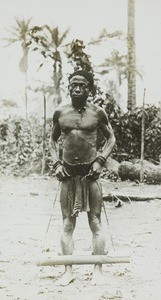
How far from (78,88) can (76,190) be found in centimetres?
86

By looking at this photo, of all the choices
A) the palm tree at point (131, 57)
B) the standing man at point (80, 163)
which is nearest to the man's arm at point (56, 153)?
the standing man at point (80, 163)

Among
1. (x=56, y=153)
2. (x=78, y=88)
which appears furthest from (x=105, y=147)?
(x=78, y=88)

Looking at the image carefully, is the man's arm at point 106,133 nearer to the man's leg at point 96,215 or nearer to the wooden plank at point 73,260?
the man's leg at point 96,215

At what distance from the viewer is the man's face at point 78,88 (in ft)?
14.3

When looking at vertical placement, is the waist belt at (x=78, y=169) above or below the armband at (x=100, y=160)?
below

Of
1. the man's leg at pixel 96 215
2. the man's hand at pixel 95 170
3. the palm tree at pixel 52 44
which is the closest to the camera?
the man's hand at pixel 95 170

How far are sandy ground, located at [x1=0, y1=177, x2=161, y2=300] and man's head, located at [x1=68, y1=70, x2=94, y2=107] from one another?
907mm

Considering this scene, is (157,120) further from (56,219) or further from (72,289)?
(72,289)

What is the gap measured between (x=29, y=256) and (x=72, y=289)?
1303mm

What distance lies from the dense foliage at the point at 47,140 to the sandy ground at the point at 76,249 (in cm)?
268

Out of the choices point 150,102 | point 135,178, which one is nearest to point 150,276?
point 135,178

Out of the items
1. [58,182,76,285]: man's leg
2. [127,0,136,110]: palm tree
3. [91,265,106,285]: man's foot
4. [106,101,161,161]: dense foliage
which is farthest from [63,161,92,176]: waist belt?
[127,0,136,110]: palm tree

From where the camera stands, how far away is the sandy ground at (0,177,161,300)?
160 inches

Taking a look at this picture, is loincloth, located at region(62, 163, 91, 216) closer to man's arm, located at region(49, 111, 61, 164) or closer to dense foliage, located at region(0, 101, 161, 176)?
man's arm, located at region(49, 111, 61, 164)
